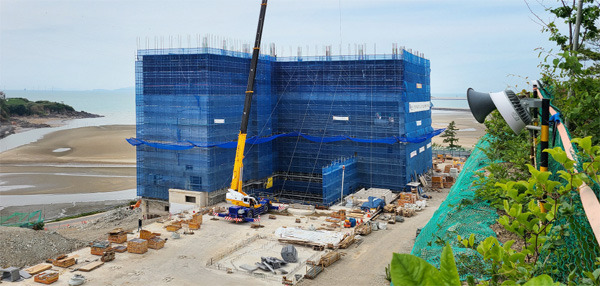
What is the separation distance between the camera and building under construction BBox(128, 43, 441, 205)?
119ft

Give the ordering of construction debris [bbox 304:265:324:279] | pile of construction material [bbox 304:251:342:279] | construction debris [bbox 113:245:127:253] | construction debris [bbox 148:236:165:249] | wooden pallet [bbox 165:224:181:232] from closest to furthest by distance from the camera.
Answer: construction debris [bbox 304:265:324:279]
pile of construction material [bbox 304:251:342:279]
construction debris [bbox 113:245:127:253]
construction debris [bbox 148:236:165:249]
wooden pallet [bbox 165:224:181:232]

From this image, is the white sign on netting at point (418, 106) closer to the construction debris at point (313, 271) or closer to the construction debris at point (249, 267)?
the construction debris at point (313, 271)

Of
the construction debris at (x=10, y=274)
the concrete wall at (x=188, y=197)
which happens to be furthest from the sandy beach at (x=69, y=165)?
the construction debris at (x=10, y=274)

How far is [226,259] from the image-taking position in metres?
24.2

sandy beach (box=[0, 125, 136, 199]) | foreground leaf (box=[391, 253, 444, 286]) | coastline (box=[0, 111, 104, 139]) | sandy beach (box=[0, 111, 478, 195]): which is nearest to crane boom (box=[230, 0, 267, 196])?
sandy beach (box=[0, 125, 136, 199])

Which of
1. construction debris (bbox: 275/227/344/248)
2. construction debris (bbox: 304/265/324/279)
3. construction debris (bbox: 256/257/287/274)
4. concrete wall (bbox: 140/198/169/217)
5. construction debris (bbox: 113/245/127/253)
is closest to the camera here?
construction debris (bbox: 304/265/324/279)

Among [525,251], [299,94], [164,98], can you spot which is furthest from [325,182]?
[525,251]

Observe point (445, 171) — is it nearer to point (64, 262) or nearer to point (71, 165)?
point (64, 262)

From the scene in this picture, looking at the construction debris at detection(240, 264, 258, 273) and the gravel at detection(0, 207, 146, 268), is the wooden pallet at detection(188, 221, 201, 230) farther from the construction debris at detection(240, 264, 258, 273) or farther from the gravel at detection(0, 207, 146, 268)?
the construction debris at detection(240, 264, 258, 273)

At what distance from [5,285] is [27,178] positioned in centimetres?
4533

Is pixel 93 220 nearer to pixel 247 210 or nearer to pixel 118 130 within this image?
pixel 247 210

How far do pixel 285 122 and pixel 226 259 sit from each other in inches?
849

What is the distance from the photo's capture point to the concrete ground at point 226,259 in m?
21.5

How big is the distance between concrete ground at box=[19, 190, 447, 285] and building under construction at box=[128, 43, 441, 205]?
7.16m
